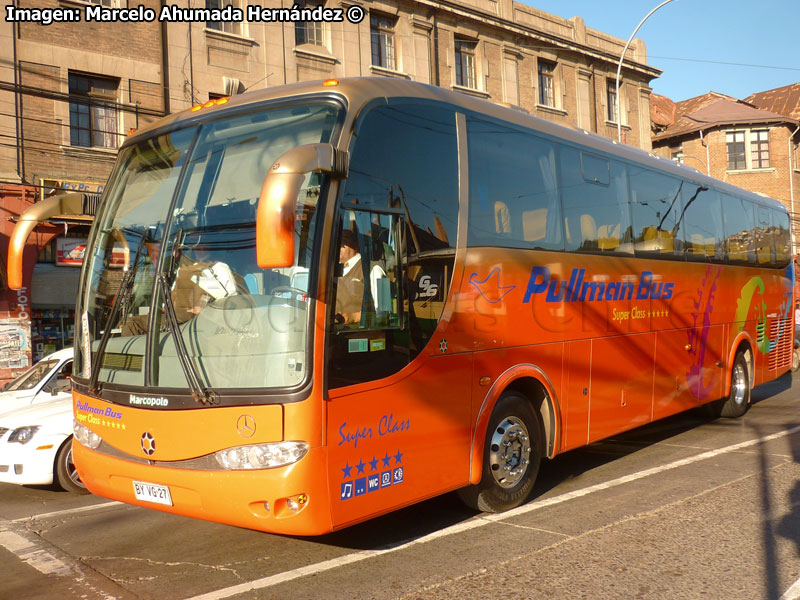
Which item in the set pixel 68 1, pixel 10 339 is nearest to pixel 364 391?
pixel 10 339

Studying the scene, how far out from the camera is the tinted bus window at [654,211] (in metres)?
8.95

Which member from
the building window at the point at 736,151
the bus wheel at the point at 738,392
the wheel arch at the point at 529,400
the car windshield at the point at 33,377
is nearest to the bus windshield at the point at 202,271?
the wheel arch at the point at 529,400

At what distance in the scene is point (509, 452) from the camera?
6715 mm

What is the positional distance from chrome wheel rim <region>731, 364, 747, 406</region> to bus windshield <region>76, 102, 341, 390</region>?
8847 millimetres

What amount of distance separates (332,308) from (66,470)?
460 centimetres

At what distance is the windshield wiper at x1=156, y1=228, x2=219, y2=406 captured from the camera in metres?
→ 4.96

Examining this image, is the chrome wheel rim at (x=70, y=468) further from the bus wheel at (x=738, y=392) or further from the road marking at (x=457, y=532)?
the bus wheel at (x=738, y=392)

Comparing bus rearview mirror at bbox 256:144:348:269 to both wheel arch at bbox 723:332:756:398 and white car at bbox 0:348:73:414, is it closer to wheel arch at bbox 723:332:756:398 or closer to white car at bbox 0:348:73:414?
white car at bbox 0:348:73:414

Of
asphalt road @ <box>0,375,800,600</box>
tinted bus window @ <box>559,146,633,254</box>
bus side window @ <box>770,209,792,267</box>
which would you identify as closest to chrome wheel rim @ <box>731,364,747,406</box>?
bus side window @ <box>770,209,792,267</box>

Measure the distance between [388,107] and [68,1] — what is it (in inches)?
579

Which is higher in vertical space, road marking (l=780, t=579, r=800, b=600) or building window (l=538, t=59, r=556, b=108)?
building window (l=538, t=59, r=556, b=108)

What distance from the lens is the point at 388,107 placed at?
5.60 m

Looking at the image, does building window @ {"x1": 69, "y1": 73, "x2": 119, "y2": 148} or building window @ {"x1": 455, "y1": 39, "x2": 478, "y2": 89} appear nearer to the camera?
building window @ {"x1": 69, "y1": 73, "x2": 119, "y2": 148}

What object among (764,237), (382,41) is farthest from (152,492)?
(382,41)
